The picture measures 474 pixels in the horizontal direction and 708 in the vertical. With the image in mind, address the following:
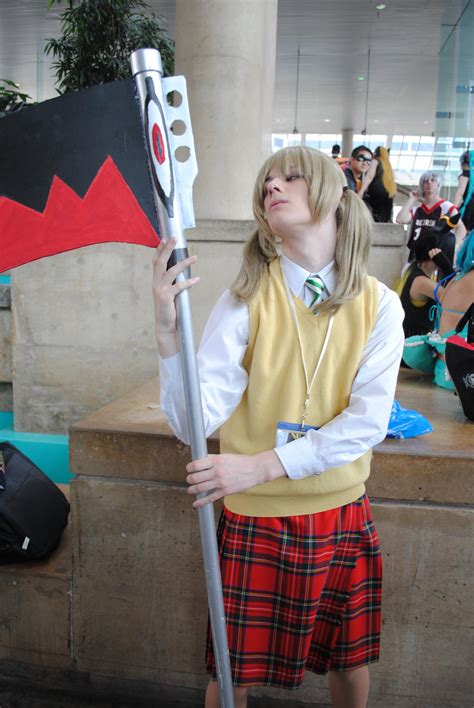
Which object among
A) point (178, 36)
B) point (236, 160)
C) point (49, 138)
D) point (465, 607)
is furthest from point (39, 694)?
point (178, 36)

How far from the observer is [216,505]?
2498 millimetres

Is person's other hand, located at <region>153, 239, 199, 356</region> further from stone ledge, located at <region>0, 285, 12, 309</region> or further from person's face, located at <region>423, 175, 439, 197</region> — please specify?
person's face, located at <region>423, 175, 439, 197</region>

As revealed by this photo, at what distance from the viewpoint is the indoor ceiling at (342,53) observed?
15.0m

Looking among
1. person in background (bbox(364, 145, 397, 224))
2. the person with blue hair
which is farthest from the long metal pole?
person in background (bbox(364, 145, 397, 224))

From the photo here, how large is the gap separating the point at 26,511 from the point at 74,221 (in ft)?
5.01

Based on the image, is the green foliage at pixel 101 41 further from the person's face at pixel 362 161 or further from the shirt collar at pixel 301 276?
the shirt collar at pixel 301 276

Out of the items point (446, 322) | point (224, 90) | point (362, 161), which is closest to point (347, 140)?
point (362, 161)

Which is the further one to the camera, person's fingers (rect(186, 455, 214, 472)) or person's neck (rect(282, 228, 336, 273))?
person's neck (rect(282, 228, 336, 273))

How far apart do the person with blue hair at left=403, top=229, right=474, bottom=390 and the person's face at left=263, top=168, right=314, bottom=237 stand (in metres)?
2.15

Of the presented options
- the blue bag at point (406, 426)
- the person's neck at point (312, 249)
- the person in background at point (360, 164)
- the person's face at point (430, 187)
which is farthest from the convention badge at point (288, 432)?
the person in background at point (360, 164)

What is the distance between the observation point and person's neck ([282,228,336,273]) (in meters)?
1.81

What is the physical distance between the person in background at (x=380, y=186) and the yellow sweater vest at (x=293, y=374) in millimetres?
6797

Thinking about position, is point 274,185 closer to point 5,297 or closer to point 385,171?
point 5,297

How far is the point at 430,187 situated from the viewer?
7.55 metres
